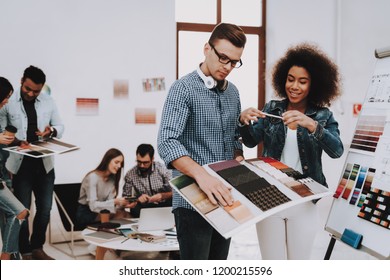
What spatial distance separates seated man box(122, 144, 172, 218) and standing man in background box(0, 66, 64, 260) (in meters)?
0.56

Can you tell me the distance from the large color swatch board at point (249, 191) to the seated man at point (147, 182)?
1384 mm

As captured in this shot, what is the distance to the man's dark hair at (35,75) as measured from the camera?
7.64 ft

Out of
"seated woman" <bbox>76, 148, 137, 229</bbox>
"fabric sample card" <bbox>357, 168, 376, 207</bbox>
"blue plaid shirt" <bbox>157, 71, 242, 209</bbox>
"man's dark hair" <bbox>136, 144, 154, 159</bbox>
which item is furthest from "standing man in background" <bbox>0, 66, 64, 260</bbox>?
"fabric sample card" <bbox>357, 168, 376, 207</bbox>

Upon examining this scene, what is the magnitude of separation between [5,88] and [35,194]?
636mm

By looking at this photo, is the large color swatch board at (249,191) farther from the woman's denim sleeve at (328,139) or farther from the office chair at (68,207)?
the office chair at (68,207)

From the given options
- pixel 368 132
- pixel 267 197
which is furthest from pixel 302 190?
pixel 368 132

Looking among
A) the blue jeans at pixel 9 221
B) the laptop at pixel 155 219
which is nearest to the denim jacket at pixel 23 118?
the blue jeans at pixel 9 221

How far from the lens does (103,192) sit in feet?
9.30

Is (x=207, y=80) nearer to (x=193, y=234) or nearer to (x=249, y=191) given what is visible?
(x=249, y=191)

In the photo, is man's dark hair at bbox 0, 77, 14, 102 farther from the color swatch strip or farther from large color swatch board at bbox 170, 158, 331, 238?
the color swatch strip

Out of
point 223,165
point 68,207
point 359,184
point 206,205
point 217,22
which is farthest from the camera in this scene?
point 68,207

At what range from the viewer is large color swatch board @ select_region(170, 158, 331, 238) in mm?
1254

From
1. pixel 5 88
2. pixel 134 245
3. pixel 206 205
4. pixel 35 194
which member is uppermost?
pixel 5 88
